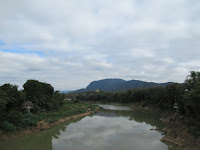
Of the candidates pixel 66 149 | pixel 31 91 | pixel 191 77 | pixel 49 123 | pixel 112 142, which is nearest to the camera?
pixel 66 149

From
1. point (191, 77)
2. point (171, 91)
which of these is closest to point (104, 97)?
point (171, 91)

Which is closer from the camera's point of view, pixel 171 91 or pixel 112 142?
pixel 112 142

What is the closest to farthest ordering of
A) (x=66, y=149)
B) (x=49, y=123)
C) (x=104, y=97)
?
(x=66, y=149) → (x=49, y=123) → (x=104, y=97)

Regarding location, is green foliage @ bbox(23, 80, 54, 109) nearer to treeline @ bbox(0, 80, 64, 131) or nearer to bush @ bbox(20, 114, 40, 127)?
treeline @ bbox(0, 80, 64, 131)

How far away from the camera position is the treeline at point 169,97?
61.0 feet

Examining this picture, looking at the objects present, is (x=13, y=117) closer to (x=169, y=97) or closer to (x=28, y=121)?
(x=28, y=121)

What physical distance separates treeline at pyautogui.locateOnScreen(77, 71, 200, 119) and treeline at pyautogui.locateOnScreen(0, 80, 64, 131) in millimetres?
23220

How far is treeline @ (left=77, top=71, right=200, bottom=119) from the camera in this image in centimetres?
1860

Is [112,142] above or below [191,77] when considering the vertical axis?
below

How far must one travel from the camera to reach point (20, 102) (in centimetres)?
2755

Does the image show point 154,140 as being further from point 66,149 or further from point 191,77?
point 191,77

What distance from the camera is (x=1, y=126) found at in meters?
21.0

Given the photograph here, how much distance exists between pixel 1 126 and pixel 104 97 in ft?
217

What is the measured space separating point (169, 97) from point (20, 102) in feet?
101
